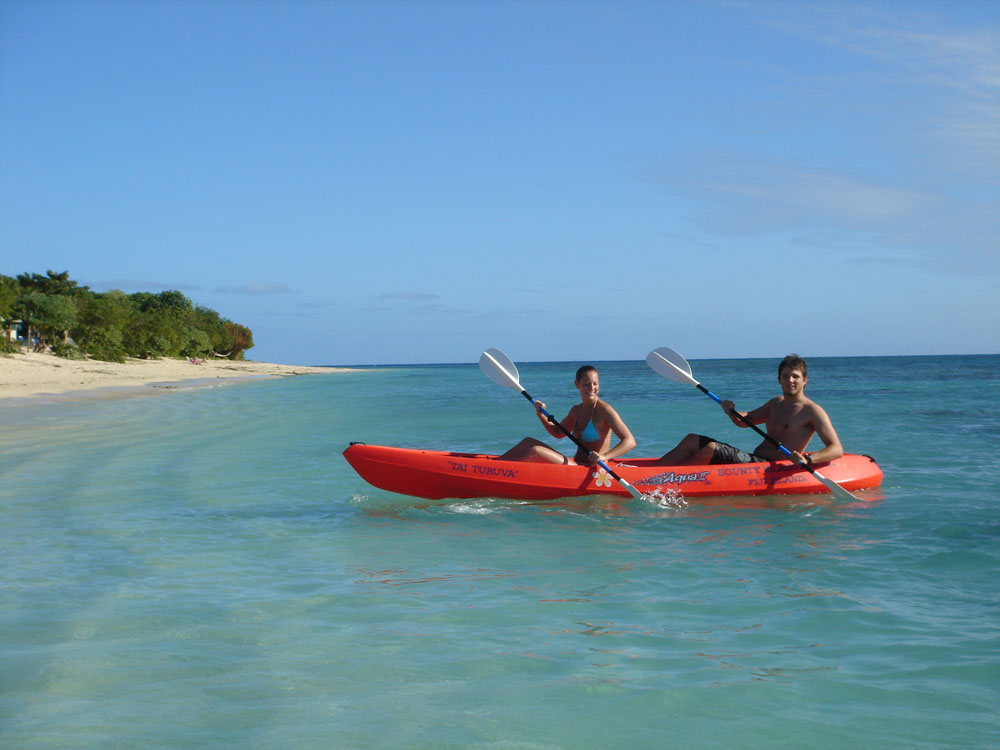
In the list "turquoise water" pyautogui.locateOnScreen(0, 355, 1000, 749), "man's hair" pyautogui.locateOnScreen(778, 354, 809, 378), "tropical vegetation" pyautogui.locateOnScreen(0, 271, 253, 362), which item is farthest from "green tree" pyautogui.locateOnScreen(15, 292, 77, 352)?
"man's hair" pyautogui.locateOnScreen(778, 354, 809, 378)

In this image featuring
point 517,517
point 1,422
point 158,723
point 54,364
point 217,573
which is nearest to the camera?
point 158,723

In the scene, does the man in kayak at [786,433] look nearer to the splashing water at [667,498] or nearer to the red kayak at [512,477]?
the red kayak at [512,477]

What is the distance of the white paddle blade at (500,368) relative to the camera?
8.96 meters

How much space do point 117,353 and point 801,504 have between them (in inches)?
1732

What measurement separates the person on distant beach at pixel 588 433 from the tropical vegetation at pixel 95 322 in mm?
33564

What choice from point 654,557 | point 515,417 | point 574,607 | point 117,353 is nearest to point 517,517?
point 654,557

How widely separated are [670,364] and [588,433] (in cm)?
202

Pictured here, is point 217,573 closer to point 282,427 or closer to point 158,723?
point 158,723

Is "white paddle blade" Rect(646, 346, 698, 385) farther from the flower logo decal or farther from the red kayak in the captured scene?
the flower logo decal

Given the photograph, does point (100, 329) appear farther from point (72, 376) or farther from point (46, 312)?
point (72, 376)

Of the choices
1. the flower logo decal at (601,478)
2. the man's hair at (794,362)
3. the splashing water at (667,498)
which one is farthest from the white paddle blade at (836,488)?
the flower logo decal at (601,478)

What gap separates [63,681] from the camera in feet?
11.5

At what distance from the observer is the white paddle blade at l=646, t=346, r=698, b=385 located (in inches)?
373

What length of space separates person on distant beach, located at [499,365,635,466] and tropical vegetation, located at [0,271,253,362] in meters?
33.6
